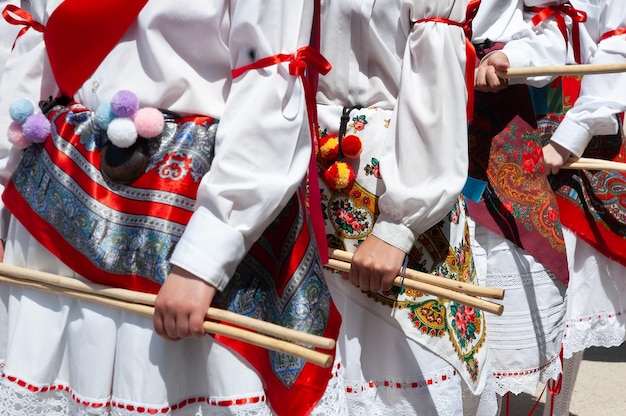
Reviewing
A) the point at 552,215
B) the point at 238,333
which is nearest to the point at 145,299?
the point at 238,333

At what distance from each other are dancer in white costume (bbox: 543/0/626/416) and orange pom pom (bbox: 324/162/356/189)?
3.83ft

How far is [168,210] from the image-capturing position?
1.73 m

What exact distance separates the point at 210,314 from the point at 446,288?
694 millimetres

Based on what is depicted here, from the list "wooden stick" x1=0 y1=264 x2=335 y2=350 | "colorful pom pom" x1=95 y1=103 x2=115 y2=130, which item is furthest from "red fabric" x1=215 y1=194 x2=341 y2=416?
"colorful pom pom" x1=95 y1=103 x2=115 y2=130

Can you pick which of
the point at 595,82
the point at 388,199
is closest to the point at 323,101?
the point at 388,199

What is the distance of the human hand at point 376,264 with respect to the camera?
82.1 inches

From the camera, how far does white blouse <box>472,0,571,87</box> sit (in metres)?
2.99

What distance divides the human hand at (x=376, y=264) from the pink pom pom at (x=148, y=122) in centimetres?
61

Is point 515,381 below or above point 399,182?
below

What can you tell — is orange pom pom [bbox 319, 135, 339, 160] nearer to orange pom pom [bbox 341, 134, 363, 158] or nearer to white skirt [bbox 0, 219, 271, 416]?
orange pom pom [bbox 341, 134, 363, 158]

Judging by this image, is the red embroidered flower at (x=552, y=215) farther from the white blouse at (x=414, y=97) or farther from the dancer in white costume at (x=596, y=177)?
the white blouse at (x=414, y=97)

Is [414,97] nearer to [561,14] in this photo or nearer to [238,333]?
[238,333]

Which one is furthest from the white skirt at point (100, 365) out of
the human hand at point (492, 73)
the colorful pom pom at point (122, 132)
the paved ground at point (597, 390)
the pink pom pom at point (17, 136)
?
the paved ground at point (597, 390)

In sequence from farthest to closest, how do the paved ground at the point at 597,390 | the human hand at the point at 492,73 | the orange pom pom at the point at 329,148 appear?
1. the paved ground at the point at 597,390
2. the human hand at the point at 492,73
3. the orange pom pom at the point at 329,148
